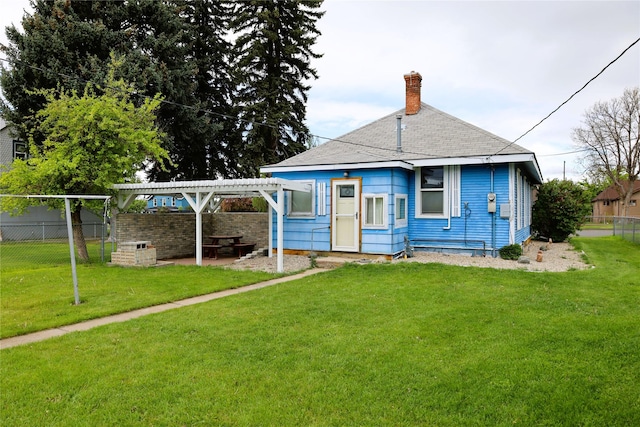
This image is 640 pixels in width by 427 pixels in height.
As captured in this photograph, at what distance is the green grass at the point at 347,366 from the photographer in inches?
134

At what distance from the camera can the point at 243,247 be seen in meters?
14.0

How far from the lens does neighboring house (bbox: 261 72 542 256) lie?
38.7 feet

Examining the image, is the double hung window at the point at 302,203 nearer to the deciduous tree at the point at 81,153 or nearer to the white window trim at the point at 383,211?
the white window trim at the point at 383,211

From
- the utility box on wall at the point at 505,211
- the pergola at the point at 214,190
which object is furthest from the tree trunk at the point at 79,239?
the utility box on wall at the point at 505,211

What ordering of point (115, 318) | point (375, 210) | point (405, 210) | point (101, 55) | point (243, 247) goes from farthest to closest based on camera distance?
1. point (101, 55)
2. point (243, 247)
3. point (405, 210)
4. point (375, 210)
5. point (115, 318)

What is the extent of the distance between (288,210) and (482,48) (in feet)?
22.5

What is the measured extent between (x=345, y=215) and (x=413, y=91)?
20.0ft

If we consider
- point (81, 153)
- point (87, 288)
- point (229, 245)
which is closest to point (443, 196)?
point (229, 245)

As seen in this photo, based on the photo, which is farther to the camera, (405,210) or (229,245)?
(229,245)

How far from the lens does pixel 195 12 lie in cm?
2286

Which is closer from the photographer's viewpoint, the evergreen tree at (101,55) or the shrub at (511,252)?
the shrub at (511,252)

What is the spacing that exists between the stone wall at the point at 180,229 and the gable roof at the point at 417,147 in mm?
2217

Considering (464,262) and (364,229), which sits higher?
(364,229)

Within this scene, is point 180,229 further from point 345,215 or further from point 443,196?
point 443,196
